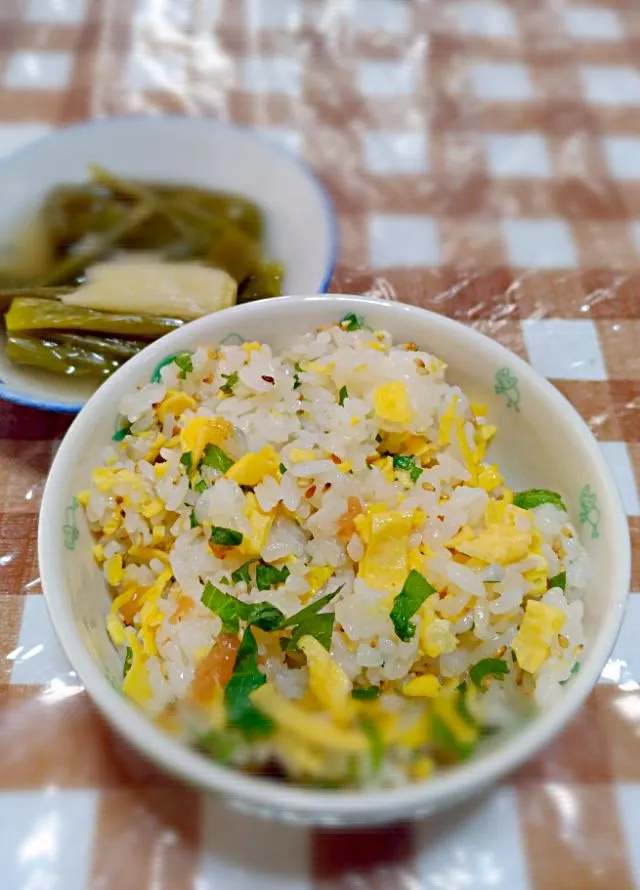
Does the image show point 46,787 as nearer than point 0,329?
Yes

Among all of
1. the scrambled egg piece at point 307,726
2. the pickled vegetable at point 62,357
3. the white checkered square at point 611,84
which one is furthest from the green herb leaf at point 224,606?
the white checkered square at point 611,84

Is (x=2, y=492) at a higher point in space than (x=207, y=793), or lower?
lower

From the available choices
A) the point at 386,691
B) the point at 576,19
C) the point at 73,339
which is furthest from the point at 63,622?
the point at 576,19

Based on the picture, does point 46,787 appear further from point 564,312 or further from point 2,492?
point 564,312

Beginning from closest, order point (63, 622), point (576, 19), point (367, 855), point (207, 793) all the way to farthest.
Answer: point (207, 793)
point (63, 622)
point (367, 855)
point (576, 19)

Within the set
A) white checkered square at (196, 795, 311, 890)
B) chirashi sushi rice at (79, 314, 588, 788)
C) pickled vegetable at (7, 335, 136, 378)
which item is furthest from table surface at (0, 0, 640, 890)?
chirashi sushi rice at (79, 314, 588, 788)

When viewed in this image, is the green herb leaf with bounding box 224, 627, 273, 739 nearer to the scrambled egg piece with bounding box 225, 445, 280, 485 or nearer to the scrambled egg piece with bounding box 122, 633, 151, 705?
the scrambled egg piece with bounding box 122, 633, 151, 705

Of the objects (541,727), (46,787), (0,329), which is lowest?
(46,787)
